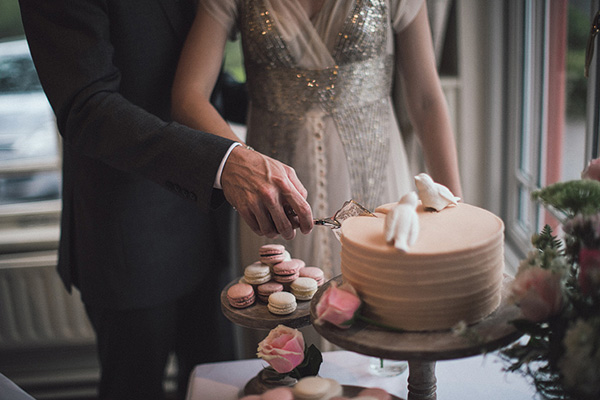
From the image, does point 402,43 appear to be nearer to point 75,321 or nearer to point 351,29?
point 351,29

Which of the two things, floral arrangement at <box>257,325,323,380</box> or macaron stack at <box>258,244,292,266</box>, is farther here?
macaron stack at <box>258,244,292,266</box>

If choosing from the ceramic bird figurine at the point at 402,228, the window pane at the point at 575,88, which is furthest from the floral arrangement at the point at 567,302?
the window pane at the point at 575,88

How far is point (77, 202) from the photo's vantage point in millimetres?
1398

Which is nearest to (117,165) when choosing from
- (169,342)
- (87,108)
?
(87,108)

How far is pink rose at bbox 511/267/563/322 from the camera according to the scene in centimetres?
65

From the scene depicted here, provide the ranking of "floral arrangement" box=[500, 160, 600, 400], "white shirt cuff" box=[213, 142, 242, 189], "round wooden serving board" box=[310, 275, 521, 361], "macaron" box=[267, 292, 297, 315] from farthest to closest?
"white shirt cuff" box=[213, 142, 242, 189]
"macaron" box=[267, 292, 297, 315]
"round wooden serving board" box=[310, 275, 521, 361]
"floral arrangement" box=[500, 160, 600, 400]

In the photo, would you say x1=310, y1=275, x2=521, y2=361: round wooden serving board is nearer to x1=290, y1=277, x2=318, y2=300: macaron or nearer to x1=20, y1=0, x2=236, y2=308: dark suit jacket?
x1=290, y1=277, x2=318, y2=300: macaron

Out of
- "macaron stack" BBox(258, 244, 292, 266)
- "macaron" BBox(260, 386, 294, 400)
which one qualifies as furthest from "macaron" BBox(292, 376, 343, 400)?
"macaron stack" BBox(258, 244, 292, 266)

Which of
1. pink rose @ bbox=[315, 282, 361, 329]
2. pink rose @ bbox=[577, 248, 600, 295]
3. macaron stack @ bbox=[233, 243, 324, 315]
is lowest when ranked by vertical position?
macaron stack @ bbox=[233, 243, 324, 315]

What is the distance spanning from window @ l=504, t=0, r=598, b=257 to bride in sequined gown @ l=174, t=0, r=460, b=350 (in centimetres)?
46

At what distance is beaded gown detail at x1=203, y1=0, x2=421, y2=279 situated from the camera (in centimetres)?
129

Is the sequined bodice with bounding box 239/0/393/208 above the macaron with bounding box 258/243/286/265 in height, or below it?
above

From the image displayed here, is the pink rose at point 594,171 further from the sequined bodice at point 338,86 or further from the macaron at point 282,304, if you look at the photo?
the sequined bodice at point 338,86

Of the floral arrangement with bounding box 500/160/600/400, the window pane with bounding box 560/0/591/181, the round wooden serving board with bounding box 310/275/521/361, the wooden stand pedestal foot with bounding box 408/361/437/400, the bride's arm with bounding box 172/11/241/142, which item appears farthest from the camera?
the window pane with bounding box 560/0/591/181
